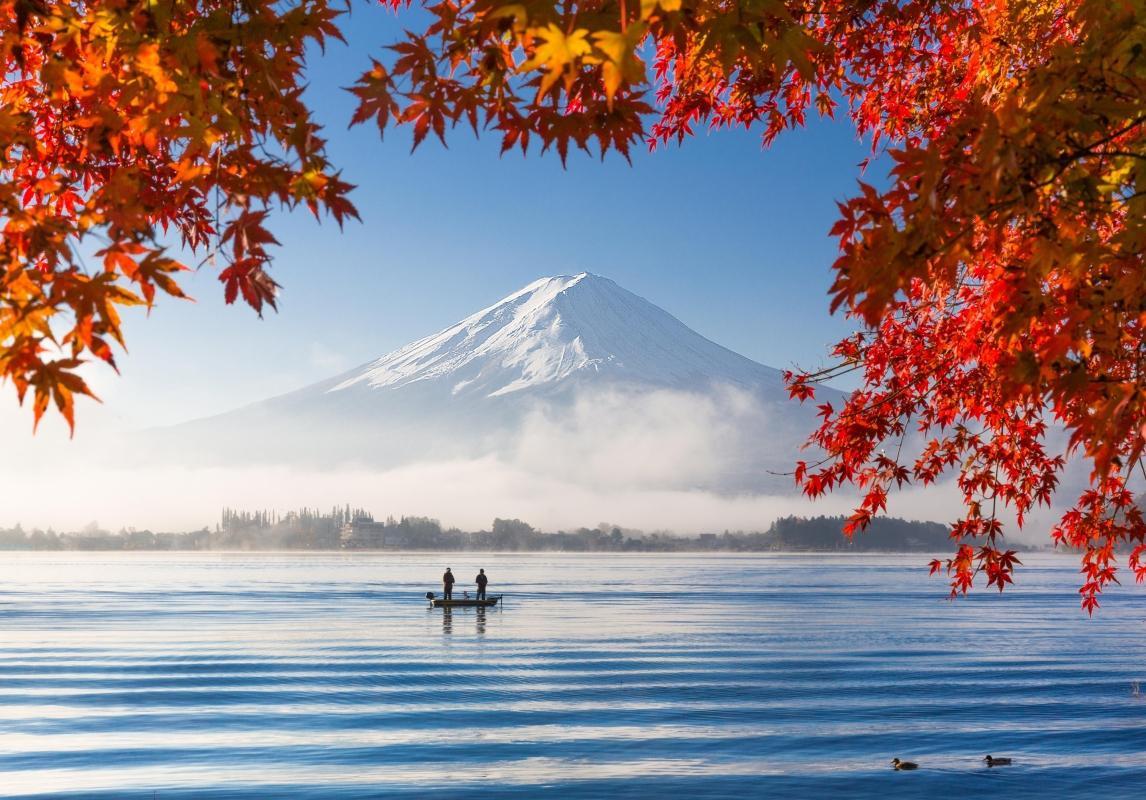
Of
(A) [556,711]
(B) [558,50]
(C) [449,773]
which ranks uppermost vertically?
(B) [558,50]

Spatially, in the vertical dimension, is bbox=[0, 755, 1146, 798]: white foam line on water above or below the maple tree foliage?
below

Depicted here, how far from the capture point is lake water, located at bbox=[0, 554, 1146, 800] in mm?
16672

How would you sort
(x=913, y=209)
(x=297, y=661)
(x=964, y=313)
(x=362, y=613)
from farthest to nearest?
(x=362, y=613), (x=297, y=661), (x=964, y=313), (x=913, y=209)

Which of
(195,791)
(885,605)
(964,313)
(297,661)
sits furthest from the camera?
(885,605)

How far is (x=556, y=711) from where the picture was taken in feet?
76.8

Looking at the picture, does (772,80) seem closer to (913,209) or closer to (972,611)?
(913,209)

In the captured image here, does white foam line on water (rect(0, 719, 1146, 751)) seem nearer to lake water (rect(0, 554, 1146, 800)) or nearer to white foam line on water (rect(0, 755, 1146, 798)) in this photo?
lake water (rect(0, 554, 1146, 800))

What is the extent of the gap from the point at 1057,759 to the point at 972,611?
57633mm

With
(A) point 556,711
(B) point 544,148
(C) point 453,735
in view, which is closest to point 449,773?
(C) point 453,735

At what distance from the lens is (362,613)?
60.2 metres

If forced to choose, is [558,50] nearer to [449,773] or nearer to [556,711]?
[449,773]

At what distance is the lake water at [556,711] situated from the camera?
1667cm

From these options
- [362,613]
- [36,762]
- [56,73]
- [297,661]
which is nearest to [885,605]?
[362,613]

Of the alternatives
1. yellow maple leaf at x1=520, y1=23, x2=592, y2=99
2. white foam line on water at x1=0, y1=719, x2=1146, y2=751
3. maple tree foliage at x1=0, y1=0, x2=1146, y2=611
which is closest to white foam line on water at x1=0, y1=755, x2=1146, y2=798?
white foam line on water at x1=0, y1=719, x2=1146, y2=751
